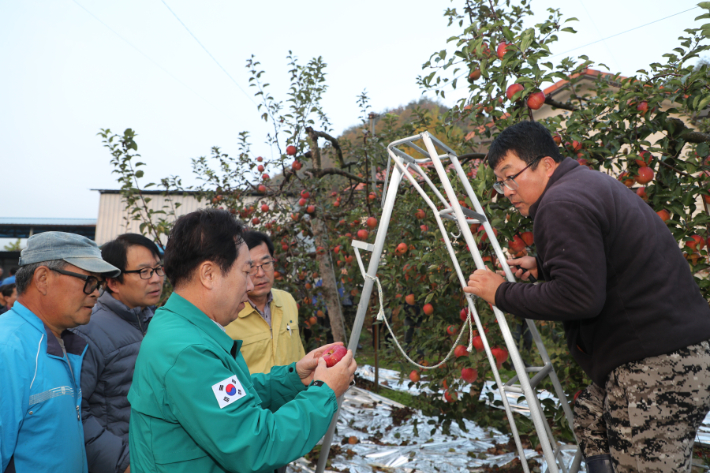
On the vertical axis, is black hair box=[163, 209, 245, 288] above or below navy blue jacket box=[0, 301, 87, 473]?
above

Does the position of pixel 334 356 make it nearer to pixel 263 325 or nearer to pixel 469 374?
pixel 263 325

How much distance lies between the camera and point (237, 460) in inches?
40.4

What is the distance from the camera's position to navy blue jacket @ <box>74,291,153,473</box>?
167 centimetres

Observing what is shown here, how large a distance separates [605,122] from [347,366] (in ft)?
6.19

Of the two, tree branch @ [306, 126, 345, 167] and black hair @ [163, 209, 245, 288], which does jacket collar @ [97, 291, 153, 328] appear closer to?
black hair @ [163, 209, 245, 288]

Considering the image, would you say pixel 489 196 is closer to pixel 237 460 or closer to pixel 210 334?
pixel 210 334

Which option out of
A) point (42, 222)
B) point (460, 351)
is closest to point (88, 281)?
point (460, 351)

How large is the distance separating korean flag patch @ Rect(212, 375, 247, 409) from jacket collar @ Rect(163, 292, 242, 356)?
177 mm

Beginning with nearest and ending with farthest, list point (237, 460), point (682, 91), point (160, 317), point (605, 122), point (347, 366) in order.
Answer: point (237, 460)
point (160, 317)
point (347, 366)
point (682, 91)
point (605, 122)

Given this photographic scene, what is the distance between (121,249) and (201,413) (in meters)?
1.35

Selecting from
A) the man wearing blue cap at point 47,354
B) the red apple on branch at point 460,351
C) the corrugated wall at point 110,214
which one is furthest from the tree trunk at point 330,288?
the corrugated wall at point 110,214

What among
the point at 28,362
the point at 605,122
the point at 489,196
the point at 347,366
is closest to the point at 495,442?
the point at 489,196

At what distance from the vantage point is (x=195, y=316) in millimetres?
1202

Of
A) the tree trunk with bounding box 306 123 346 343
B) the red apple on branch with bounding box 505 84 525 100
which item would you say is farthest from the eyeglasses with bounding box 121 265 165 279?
the tree trunk with bounding box 306 123 346 343
